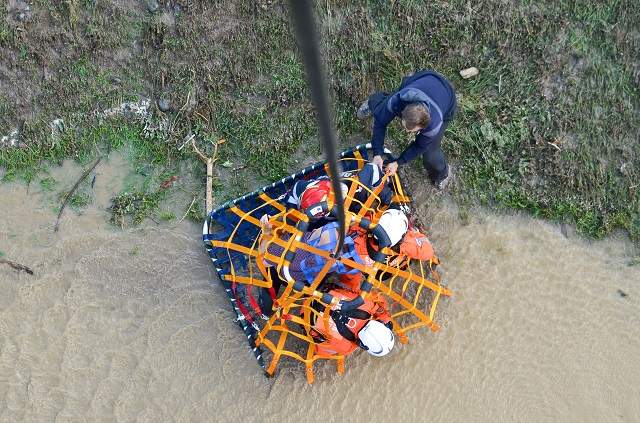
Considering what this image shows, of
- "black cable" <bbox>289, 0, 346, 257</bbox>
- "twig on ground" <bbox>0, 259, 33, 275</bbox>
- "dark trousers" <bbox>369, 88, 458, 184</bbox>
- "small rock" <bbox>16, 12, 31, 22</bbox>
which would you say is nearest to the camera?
"black cable" <bbox>289, 0, 346, 257</bbox>

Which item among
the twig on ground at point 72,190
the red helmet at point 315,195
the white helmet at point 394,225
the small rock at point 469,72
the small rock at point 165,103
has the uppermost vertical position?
the small rock at point 165,103

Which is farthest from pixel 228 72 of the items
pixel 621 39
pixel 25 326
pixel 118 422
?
pixel 621 39

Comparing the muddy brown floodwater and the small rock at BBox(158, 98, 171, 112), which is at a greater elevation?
the small rock at BBox(158, 98, 171, 112)

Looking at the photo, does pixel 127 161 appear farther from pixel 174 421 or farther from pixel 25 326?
pixel 174 421

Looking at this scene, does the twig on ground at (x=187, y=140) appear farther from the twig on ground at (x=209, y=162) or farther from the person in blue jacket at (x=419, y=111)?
the person in blue jacket at (x=419, y=111)

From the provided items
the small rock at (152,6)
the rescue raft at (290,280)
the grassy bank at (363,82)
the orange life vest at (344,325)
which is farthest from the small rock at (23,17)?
the orange life vest at (344,325)

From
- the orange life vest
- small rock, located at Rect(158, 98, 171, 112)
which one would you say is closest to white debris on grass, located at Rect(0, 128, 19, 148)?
small rock, located at Rect(158, 98, 171, 112)

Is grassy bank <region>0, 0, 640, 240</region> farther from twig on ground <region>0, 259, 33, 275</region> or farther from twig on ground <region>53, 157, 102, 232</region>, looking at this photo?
twig on ground <region>0, 259, 33, 275</region>
